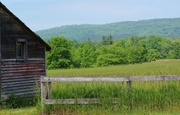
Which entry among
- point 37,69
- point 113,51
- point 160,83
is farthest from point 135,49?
point 160,83

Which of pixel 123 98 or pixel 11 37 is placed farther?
pixel 11 37

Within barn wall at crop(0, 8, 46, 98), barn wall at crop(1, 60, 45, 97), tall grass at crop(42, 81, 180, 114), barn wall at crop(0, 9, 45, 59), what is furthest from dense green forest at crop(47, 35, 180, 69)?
tall grass at crop(42, 81, 180, 114)

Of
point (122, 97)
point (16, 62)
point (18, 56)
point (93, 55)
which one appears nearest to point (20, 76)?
point (16, 62)

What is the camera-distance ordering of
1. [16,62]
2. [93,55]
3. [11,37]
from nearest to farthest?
[11,37] → [16,62] → [93,55]

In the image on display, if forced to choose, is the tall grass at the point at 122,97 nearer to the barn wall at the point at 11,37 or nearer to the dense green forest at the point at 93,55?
the barn wall at the point at 11,37

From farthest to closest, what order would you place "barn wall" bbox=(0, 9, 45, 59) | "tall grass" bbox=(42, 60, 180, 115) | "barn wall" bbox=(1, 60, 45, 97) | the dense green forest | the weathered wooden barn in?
the dense green forest, "barn wall" bbox=(0, 9, 45, 59), the weathered wooden barn, "barn wall" bbox=(1, 60, 45, 97), "tall grass" bbox=(42, 60, 180, 115)

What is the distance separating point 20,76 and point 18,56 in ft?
4.09

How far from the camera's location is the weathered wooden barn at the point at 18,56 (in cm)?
2144

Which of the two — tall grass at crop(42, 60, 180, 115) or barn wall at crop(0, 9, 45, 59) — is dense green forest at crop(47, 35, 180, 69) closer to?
barn wall at crop(0, 9, 45, 59)

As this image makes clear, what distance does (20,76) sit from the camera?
22.8m

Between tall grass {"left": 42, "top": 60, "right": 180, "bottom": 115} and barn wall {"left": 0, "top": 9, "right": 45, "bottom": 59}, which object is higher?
barn wall {"left": 0, "top": 9, "right": 45, "bottom": 59}

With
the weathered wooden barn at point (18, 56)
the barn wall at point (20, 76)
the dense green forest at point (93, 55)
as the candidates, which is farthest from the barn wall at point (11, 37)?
the dense green forest at point (93, 55)

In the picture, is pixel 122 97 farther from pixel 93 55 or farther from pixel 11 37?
pixel 93 55

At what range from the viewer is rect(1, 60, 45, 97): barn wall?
21312 mm
